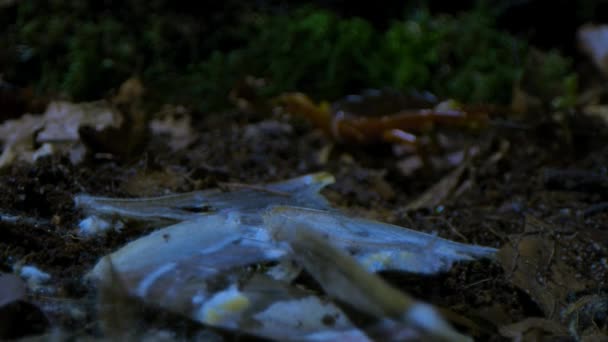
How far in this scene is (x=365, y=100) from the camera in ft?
11.8

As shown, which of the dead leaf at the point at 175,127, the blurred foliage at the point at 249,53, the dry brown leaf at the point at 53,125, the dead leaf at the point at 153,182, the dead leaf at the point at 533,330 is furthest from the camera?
the blurred foliage at the point at 249,53

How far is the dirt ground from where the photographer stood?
4.14 feet

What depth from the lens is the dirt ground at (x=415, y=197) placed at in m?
1.26

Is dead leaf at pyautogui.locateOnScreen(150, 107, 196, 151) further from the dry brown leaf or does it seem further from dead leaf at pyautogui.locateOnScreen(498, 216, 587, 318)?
dead leaf at pyautogui.locateOnScreen(498, 216, 587, 318)

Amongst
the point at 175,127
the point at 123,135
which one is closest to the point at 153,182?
the point at 123,135

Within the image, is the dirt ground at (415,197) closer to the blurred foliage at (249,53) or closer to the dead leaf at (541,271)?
the dead leaf at (541,271)

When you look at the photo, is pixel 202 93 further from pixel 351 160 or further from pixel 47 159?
pixel 47 159

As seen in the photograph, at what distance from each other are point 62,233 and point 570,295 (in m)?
1.28

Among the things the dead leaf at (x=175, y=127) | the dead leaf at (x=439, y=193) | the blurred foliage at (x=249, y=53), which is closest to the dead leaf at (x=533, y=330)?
the dead leaf at (x=439, y=193)

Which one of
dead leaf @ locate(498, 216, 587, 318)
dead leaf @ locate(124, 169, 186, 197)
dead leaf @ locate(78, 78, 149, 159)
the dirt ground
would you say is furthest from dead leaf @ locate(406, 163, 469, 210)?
dead leaf @ locate(78, 78, 149, 159)

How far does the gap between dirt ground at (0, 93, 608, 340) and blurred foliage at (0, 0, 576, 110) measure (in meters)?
0.57

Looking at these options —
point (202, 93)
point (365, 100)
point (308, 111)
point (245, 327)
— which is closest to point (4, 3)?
point (202, 93)

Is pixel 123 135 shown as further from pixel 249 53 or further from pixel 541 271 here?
pixel 249 53

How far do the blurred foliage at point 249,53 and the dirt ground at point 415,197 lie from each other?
568 millimetres
